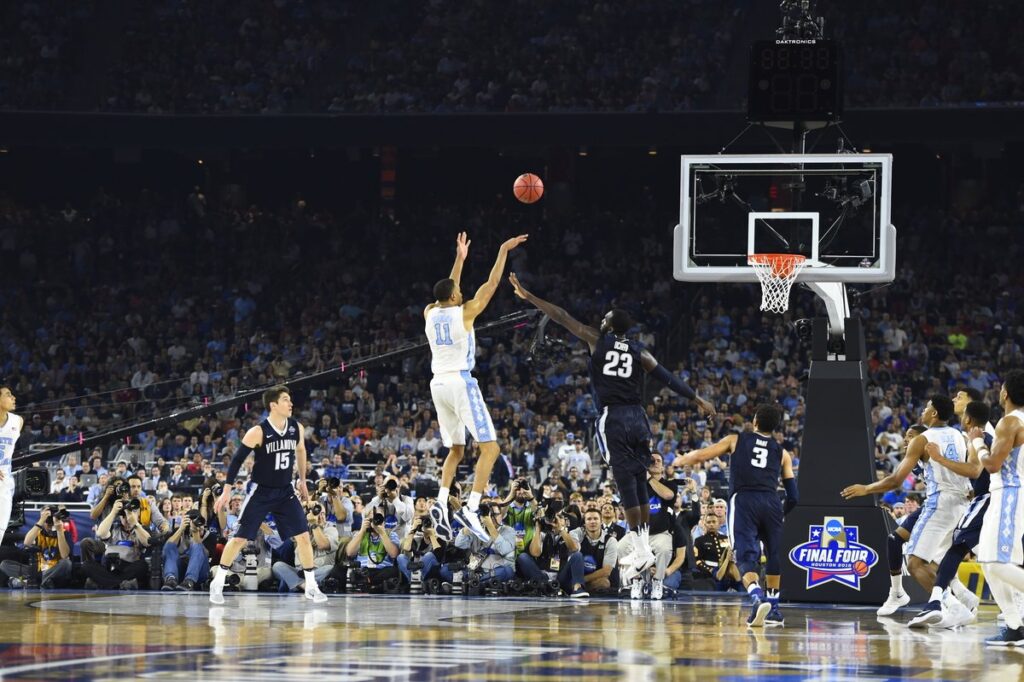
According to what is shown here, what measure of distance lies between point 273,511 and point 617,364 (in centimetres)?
390

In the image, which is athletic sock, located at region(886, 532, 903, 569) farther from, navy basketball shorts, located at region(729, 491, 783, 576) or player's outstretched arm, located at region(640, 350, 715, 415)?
player's outstretched arm, located at region(640, 350, 715, 415)

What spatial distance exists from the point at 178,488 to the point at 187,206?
13.8 metres

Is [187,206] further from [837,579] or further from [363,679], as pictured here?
[363,679]

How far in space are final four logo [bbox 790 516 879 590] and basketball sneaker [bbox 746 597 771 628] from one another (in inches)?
125

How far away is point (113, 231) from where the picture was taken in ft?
110

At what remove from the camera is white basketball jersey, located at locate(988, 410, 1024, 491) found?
35.5 feet

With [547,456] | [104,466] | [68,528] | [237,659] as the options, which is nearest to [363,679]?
[237,659]

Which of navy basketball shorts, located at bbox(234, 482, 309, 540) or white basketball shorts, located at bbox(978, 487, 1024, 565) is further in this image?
navy basketball shorts, located at bbox(234, 482, 309, 540)

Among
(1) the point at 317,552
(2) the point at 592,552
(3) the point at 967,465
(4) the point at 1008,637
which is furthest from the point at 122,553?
(4) the point at 1008,637

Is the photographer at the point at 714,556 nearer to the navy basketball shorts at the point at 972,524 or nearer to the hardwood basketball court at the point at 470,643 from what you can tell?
the hardwood basketball court at the point at 470,643

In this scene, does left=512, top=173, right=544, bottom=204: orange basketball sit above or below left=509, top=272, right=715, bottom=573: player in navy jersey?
above

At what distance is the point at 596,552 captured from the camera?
17.0m

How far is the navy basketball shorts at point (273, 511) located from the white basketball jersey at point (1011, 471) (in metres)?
6.88

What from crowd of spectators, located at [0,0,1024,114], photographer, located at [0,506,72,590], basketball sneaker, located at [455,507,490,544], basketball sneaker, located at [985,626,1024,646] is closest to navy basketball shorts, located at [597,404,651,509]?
basketball sneaker, located at [455,507,490,544]
